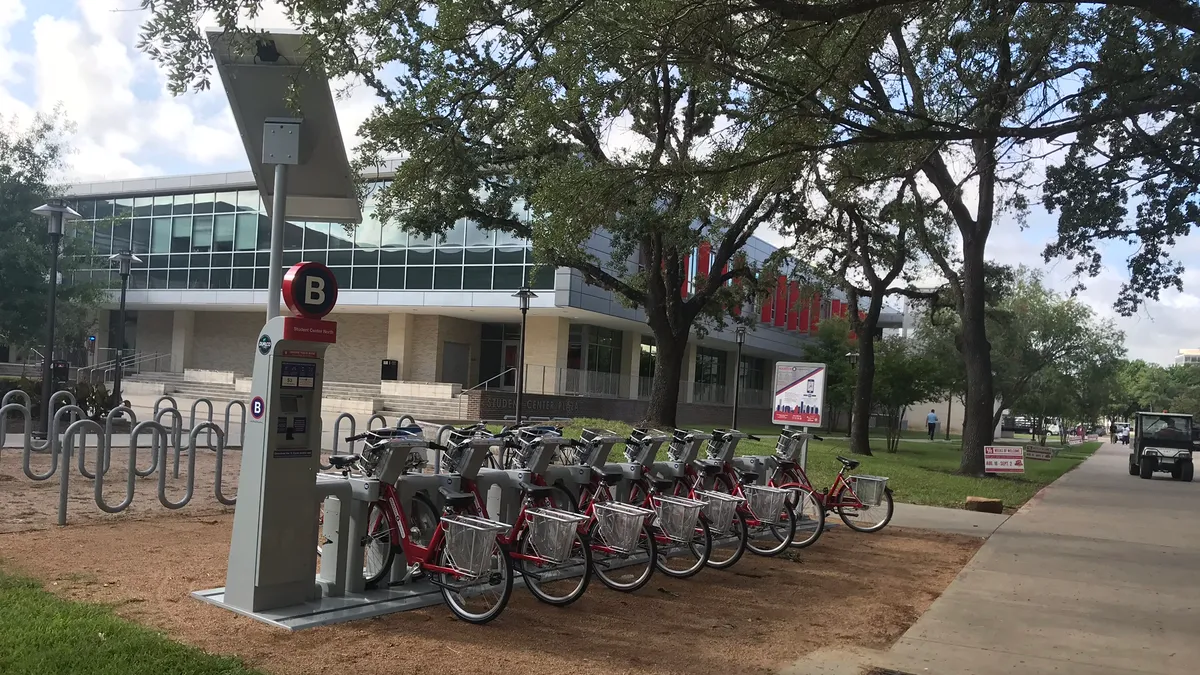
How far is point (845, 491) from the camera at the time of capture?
10336 mm

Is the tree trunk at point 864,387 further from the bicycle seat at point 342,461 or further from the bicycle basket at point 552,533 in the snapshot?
the bicycle seat at point 342,461

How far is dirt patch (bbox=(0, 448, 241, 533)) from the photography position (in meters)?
8.46

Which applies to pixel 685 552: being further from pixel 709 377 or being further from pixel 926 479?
pixel 709 377

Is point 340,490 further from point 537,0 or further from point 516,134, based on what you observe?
point 516,134

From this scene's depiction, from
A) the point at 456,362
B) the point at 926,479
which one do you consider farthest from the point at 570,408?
the point at 926,479

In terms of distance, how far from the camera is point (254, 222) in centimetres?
3666

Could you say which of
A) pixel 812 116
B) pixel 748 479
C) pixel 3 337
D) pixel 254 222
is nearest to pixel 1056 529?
pixel 748 479

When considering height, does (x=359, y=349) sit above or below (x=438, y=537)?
above

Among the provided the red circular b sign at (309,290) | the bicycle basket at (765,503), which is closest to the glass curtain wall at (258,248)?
the bicycle basket at (765,503)

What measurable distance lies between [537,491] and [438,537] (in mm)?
984

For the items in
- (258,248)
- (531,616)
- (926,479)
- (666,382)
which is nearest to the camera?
(531,616)

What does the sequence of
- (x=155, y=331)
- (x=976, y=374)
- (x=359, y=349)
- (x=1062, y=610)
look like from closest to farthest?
(x=1062, y=610) < (x=976, y=374) < (x=359, y=349) < (x=155, y=331)

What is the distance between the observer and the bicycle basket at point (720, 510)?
25.5 ft

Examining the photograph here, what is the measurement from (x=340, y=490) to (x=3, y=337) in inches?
931
